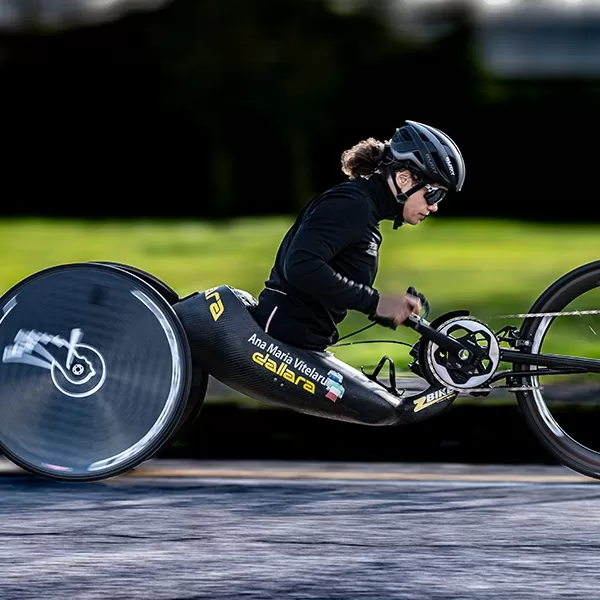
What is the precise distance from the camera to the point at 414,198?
5.61 m

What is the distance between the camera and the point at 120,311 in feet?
18.4

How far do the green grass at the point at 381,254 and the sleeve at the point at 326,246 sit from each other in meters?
2.33

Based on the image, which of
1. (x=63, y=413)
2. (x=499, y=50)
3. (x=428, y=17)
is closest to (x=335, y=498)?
(x=63, y=413)

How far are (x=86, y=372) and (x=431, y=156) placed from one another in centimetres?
149

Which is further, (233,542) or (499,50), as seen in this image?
(499,50)

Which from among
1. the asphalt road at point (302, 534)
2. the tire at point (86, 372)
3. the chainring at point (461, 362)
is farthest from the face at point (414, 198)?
the asphalt road at point (302, 534)

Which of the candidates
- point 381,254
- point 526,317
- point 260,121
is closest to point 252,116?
point 260,121

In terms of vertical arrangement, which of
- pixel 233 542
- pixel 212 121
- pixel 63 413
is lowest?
pixel 233 542

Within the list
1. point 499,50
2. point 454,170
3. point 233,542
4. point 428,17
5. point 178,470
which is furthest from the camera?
point 499,50

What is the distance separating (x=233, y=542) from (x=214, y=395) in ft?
7.73

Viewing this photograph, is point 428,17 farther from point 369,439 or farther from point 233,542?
point 233,542

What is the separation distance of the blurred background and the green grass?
0.17 metres

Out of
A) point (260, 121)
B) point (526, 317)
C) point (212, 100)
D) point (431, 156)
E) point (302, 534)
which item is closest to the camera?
point (302, 534)

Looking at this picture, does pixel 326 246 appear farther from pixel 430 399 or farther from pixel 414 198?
pixel 430 399
